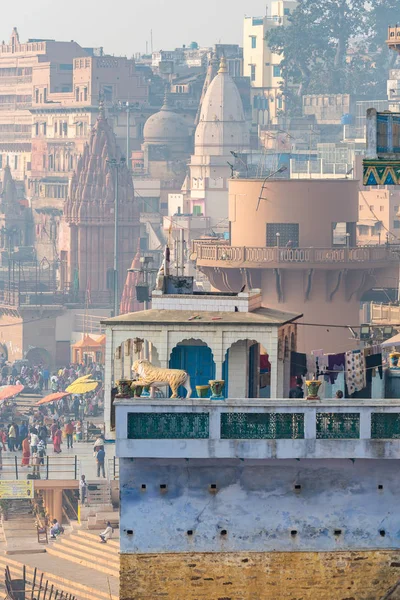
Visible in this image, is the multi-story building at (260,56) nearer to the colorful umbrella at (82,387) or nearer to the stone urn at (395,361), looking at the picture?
the colorful umbrella at (82,387)

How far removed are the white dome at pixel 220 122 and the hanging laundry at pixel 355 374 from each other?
4208 inches

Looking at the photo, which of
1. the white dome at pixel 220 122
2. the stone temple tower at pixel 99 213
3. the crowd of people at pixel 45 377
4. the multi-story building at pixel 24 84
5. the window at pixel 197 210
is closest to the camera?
the crowd of people at pixel 45 377

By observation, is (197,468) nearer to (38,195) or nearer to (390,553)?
(390,553)

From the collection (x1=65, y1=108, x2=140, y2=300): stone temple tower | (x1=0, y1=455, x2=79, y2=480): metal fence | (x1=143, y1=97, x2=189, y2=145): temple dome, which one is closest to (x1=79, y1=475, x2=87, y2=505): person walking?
(x1=0, y1=455, x2=79, y2=480): metal fence

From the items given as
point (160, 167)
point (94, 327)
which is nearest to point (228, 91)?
point (160, 167)

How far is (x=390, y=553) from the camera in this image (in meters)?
16.2

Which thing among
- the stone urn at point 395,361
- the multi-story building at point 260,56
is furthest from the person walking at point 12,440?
the multi-story building at point 260,56

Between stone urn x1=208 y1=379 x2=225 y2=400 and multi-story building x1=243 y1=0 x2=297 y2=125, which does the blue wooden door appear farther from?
multi-story building x1=243 y1=0 x2=297 y2=125

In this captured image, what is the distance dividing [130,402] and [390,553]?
2.55 meters

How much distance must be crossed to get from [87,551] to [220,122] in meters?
94.2

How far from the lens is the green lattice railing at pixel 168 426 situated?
16109 mm

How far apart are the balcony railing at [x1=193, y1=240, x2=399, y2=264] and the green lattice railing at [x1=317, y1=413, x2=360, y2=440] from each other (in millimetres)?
31809

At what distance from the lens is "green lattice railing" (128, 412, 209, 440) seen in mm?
16109

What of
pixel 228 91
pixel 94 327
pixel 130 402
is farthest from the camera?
pixel 228 91
